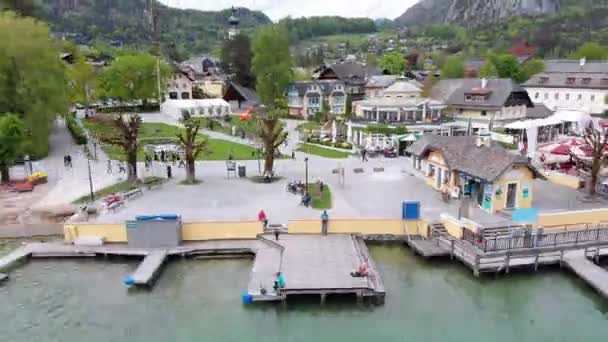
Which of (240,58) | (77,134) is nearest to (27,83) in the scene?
(77,134)

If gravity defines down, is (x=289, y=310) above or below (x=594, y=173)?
below

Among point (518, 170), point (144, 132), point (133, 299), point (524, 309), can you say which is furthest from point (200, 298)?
point (144, 132)

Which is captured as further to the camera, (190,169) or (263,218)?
(190,169)

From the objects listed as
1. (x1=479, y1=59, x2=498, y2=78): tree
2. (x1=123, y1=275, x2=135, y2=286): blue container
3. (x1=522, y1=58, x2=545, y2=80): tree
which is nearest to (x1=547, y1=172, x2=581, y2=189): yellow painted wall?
(x1=123, y1=275, x2=135, y2=286): blue container

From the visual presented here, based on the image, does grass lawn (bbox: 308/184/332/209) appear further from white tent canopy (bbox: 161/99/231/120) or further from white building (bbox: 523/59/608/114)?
white building (bbox: 523/59/608/114)

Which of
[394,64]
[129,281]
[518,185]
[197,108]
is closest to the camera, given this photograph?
[129,281]

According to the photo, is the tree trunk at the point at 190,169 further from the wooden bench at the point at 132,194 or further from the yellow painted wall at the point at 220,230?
the yellow painted wall at the point at 220,230

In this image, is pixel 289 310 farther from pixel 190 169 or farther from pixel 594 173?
pixel 594 173

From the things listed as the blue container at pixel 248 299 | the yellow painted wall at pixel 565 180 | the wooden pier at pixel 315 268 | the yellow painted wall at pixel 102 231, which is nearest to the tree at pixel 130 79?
the yellow painted wall at pixel 102 231
